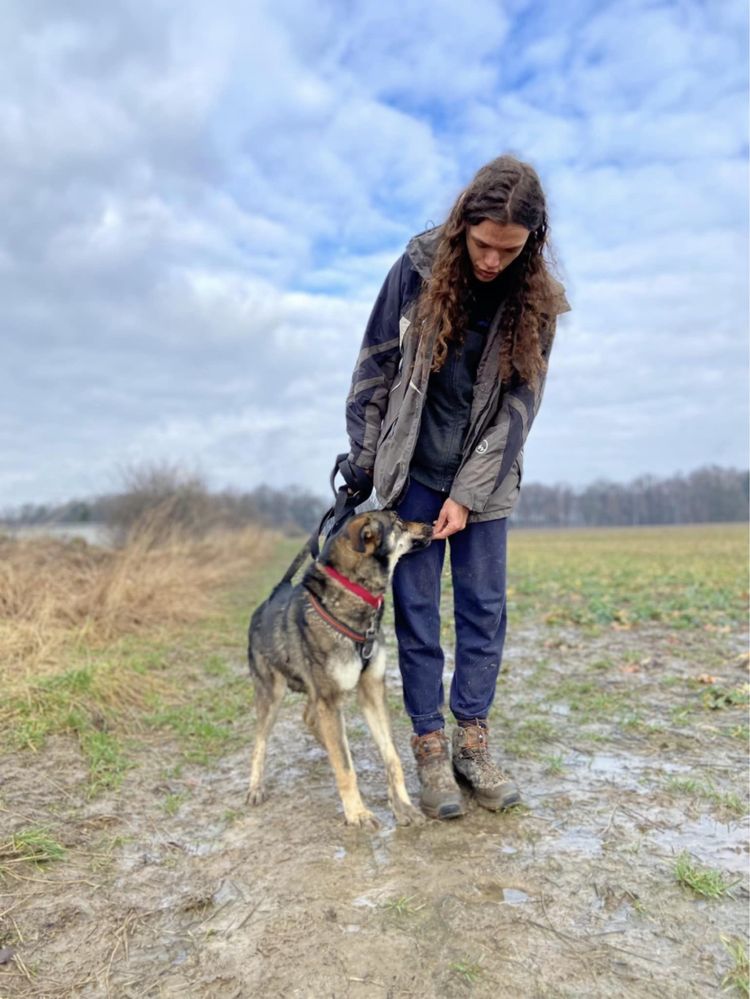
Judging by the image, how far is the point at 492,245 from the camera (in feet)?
10.2

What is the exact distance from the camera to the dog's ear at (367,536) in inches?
137

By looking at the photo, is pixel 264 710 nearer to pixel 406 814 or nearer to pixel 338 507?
pixel 406 814

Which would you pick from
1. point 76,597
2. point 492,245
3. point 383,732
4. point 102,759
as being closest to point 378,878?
point 383,732

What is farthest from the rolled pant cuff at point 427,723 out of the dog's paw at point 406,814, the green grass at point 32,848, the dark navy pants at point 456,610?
the green grass at point 32,848

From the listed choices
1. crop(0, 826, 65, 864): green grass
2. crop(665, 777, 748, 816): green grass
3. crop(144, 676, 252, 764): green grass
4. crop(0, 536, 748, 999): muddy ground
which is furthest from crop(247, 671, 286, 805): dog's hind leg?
crop(665, 777, 748, 816): green grass

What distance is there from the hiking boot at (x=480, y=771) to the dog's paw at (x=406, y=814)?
12.4 inches

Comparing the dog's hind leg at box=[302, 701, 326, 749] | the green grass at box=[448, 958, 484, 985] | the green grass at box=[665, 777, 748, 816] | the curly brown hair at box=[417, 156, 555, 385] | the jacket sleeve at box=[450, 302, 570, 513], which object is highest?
the curly brown hair at box=[417, 156, 555, 385]

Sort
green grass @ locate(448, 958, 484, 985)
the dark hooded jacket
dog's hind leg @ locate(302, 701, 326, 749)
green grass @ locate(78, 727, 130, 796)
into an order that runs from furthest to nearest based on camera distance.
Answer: green grass @ locate(78, 727, 130, 796) → dog's hind leg @ locate(302, 701, 326, 749) → the dark hooded jacket → green grass @ locate(448, 958, 484, 985)

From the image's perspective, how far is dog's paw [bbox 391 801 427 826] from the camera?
331 centimetres

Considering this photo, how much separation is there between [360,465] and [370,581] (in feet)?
2.02

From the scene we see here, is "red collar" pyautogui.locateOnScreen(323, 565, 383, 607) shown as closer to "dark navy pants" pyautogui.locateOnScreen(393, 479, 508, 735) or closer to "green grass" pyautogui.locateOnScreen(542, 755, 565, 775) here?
"dark navy pants" pyautogui.locateOnScreen(393, 479, 508, 735)

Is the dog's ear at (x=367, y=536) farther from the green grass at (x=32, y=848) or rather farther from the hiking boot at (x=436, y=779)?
the green grass at (x=32, y=848)

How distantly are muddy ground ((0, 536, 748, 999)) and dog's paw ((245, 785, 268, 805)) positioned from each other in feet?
0.16

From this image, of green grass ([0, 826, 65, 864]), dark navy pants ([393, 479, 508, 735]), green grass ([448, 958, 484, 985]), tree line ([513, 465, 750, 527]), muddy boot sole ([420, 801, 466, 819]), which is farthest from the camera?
tree line ([513, 465, 750, 527])
